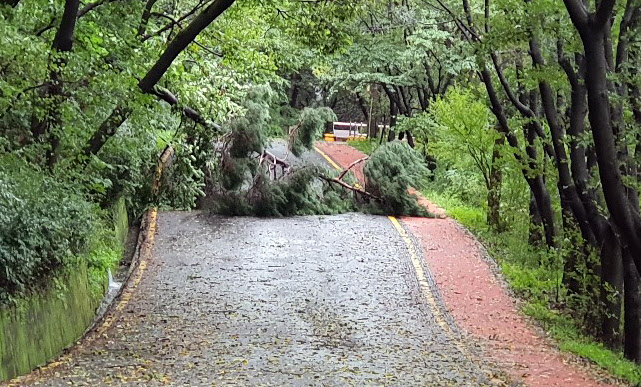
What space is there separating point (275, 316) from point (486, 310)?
3.47 meters

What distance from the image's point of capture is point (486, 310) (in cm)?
1308

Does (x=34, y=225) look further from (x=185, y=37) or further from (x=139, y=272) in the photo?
(x=139, y=272)

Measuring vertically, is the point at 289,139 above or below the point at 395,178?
above

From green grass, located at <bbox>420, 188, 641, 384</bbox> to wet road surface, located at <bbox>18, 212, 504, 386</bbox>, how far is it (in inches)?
68.0

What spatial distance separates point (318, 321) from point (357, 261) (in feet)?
12.5

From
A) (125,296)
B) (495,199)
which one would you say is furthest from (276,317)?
(495,199)

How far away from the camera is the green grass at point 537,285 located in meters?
10.6

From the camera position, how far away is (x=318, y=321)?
11906mm

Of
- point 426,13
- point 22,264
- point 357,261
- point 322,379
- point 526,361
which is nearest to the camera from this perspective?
point 22,264

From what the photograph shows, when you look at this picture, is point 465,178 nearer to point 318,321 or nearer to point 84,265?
point 318,321

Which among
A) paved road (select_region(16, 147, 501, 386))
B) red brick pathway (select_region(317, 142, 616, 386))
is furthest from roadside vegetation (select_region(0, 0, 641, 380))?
paved road (select_region(16, 147, 501, 386))

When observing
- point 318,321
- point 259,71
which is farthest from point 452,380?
point 259,71

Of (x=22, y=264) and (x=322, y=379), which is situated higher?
(x=22, y=264)

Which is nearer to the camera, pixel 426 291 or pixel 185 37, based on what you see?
pixel 185 37
